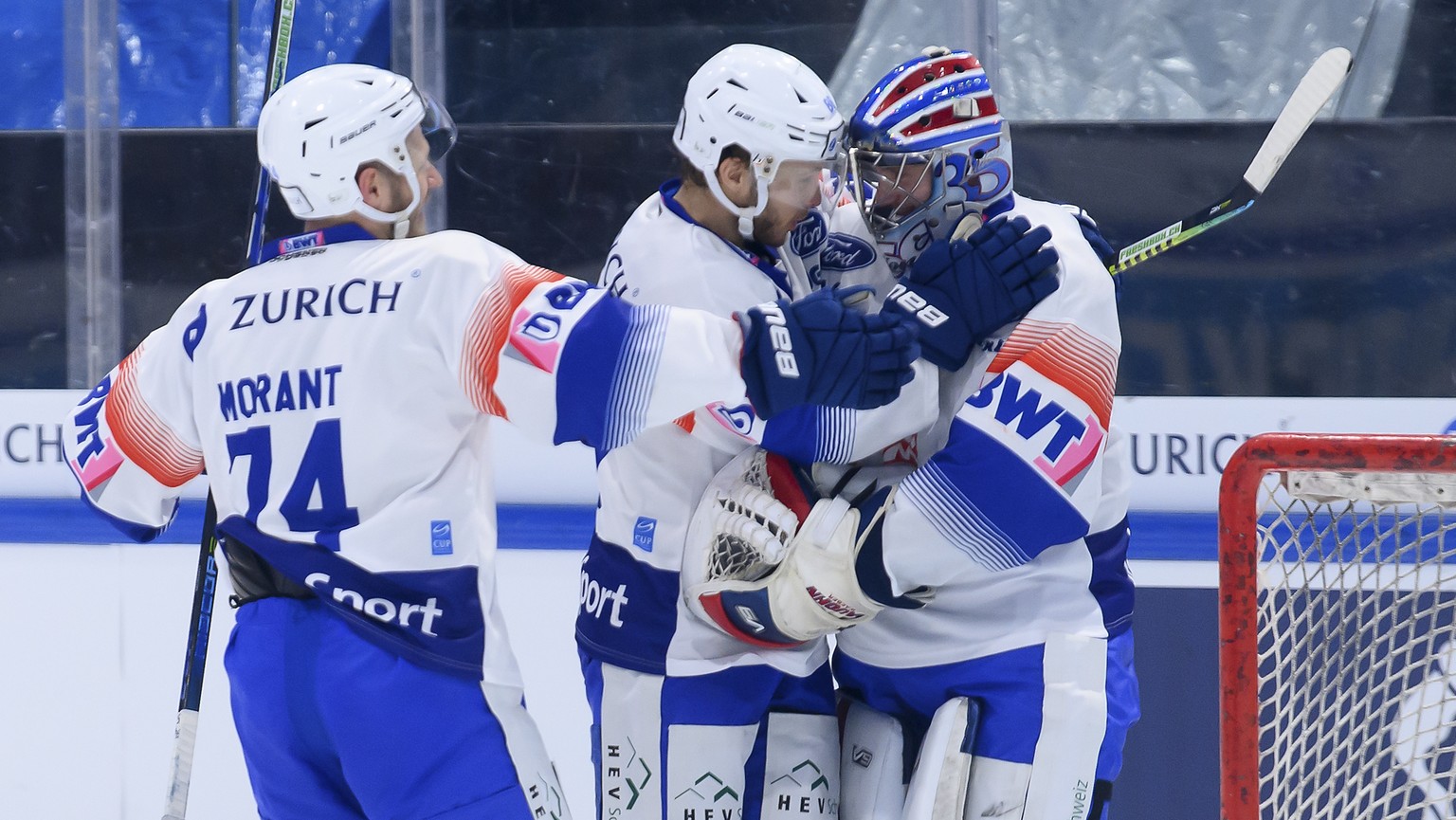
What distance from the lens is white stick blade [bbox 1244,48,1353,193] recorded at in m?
2.07

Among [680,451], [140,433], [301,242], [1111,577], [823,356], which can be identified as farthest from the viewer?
[1111,577]

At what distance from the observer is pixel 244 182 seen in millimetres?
2955

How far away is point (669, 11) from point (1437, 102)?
1469 mm

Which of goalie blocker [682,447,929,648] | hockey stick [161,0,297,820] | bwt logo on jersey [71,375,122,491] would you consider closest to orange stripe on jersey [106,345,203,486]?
bwt logo on jersey [71,375,122,491]

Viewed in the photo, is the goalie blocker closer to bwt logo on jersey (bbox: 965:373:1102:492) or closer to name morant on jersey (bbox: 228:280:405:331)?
bwt logo on jersey (bbox: 965:373:1102:492)

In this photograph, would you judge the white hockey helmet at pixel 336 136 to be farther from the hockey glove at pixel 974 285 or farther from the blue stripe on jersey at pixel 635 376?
the hockey glove at pixel 974 285

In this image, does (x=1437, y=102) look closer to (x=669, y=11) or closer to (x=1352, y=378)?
(x=1352, y=378)

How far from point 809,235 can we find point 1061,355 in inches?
17.1

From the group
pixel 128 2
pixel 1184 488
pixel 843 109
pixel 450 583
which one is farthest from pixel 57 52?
pixel 1184 488

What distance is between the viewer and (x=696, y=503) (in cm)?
199

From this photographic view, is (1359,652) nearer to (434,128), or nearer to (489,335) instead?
(489,335)

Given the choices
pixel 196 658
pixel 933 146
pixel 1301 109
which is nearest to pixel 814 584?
pixel 933 146

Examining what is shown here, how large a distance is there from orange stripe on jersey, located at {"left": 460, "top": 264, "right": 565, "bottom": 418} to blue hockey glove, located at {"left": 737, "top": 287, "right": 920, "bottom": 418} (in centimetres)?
27

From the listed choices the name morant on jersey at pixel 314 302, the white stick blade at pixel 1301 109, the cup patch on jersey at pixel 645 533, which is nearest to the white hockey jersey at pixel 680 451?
the cup patch on jersey at pixel 645 533
